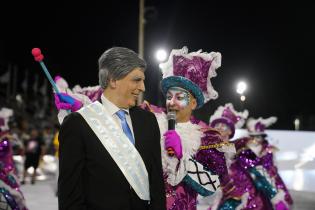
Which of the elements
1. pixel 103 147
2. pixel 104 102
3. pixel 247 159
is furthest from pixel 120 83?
pixel 247 159

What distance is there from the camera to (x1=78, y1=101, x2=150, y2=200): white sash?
248 centimetres

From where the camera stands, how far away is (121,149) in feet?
8.17

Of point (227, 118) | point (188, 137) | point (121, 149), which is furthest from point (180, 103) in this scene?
point (227, 118)

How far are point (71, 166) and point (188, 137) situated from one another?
1.82 m

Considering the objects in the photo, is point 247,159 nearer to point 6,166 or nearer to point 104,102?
point 6,166

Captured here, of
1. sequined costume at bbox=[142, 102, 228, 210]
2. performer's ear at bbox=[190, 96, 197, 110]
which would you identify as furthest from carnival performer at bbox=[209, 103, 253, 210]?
performer's ear at bbox=[190, 96, 197, 110]

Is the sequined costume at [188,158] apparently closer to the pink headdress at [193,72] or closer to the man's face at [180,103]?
the man's face at [180,103]

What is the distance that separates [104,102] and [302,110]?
28551mm

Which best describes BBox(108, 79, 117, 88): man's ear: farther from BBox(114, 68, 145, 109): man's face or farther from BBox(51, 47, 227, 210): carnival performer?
BBox(51, 47, 227, 210): carnival performer

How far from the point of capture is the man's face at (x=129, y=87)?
8.53 feet

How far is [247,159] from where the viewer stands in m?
7.03

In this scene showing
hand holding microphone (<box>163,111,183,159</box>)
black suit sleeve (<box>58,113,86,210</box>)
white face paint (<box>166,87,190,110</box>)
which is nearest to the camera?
black suit sleeve (<box>58,113,86,210</box>)

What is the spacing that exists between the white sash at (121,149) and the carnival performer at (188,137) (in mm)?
1170

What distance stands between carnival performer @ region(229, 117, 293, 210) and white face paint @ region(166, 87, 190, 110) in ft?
8.31
